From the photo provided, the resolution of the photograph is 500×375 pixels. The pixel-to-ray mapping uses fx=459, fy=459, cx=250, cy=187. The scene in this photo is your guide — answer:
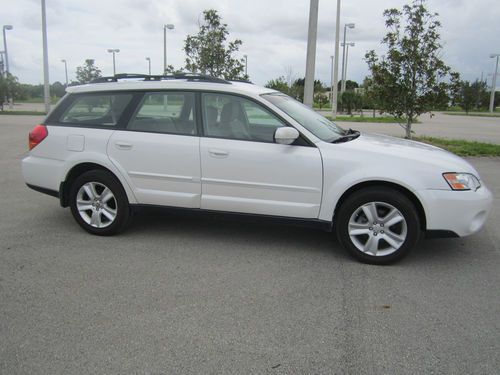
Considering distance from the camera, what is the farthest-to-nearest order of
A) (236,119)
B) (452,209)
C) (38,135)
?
(38,135) → (236,119) → (452,209)

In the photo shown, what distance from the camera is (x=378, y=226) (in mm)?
4227

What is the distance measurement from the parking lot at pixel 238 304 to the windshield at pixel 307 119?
45.7 inches

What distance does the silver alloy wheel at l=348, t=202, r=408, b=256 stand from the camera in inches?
164

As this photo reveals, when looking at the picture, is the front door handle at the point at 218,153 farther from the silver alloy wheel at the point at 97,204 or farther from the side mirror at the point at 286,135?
the silver alloy wheel at the point at 97,204

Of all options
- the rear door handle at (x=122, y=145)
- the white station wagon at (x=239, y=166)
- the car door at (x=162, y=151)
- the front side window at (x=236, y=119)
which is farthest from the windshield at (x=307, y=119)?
the rear door handle at (x=122, y=145)

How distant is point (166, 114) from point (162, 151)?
421mm

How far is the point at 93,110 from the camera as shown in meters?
5.08

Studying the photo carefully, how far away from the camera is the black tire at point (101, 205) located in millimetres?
4883

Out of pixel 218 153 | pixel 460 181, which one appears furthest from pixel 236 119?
pixel 460 181

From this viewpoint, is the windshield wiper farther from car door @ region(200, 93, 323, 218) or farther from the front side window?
the front side window

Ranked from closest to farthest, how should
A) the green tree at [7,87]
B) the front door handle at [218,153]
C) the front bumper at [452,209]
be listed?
the front bumper at [452,209]
the front door handle at [218,153]
the green tree at [7,87]

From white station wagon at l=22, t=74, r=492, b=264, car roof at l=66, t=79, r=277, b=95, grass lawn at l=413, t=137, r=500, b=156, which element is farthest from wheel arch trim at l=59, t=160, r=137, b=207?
grass lawn at l=413, t=137, r=500, b=156

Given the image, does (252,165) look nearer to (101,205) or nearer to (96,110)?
(101,205)

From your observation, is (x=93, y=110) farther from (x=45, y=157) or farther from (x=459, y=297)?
(x=459, y=297)
